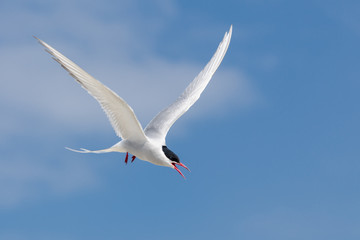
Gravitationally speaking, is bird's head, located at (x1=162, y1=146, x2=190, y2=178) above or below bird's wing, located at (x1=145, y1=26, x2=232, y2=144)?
below

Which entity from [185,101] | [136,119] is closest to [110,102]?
[136,119]

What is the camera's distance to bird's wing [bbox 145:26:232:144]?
12.4 m

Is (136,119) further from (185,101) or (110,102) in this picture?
(185,101)

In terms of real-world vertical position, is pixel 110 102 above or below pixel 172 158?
above

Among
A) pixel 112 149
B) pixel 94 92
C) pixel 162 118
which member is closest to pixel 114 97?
pixel 94 92

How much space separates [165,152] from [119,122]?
1.11m

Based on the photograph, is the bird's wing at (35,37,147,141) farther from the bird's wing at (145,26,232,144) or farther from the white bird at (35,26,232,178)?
the bird's wing at (145,26,232,144)

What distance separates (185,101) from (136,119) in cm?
363

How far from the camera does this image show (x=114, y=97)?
9.77 meters

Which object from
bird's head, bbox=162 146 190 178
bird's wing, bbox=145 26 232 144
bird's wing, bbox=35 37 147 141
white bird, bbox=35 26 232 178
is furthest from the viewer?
bird's wing, bbox=145 26 232 144

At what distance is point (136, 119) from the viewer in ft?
33.8

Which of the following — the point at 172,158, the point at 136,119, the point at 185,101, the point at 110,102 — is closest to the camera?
the point at 110,102

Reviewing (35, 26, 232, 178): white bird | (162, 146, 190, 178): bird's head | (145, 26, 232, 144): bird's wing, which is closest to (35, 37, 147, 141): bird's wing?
(35, 26, 232, 178): white bird

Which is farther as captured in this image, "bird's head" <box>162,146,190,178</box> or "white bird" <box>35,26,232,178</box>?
"bird's head" <box>162,146,190,178</box>
